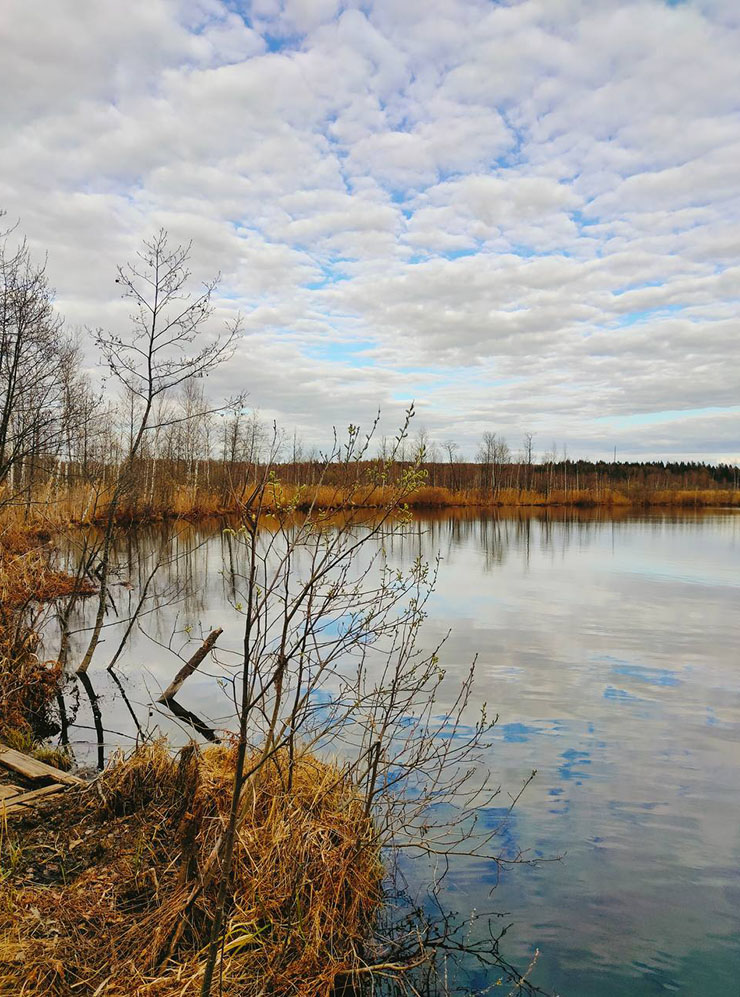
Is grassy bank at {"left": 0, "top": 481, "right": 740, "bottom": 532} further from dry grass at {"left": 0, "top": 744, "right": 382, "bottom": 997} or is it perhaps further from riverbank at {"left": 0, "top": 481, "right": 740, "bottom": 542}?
dry grass at {"left": 0, "top": 744, "right": 382, "bottom": 997}

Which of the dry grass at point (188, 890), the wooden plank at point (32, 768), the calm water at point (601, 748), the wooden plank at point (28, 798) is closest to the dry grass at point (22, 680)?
the calm water at point (601, 748)

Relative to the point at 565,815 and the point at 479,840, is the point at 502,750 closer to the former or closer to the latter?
the point at 565,815

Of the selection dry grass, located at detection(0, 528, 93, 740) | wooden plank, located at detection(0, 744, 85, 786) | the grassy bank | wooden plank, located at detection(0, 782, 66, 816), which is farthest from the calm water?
the grassy bank

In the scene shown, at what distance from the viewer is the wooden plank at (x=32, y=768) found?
5.66m

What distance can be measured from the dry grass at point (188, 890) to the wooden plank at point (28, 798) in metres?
0.17

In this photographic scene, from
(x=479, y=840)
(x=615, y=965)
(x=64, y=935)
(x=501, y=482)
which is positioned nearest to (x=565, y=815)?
(x=479, y=840)

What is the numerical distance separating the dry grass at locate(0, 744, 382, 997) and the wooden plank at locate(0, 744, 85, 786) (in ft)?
2.01

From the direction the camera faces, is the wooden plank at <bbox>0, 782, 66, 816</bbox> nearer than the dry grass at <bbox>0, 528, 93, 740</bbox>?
Yes

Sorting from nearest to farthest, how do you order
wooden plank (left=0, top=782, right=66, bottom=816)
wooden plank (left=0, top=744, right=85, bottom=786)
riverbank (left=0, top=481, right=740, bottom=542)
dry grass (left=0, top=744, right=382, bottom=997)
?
1. dry grass (left=0, top=744, right=382, bottom=997)
2. wooden plank (left=0, top=782, right=66, bottom=816)
3. wooden plank (left=0, top=744, right=85, bottom=786)
4. riverbank (left=0, top=481, right=740, bottom=542)

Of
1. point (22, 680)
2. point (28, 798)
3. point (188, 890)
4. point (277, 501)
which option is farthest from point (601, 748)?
point (22, 680)

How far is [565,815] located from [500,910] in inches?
56.7

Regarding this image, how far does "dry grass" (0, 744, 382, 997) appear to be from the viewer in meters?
3.29

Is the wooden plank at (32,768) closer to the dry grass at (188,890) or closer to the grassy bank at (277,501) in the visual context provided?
the dry grass at (188,890)

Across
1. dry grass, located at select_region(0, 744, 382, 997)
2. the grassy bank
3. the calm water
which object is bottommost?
the calm water
